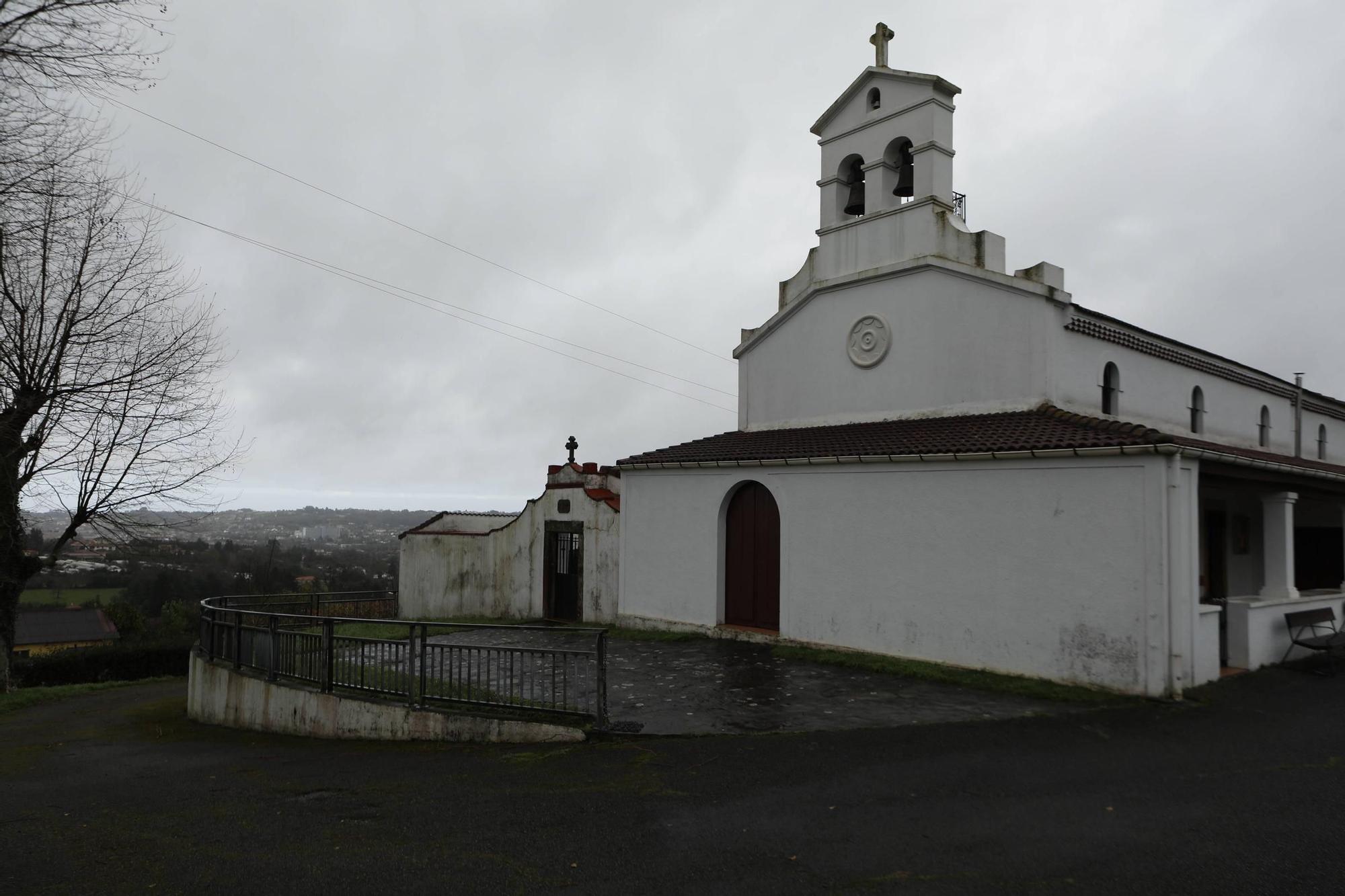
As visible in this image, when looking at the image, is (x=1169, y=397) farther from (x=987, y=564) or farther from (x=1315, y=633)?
(x=987, y=564)

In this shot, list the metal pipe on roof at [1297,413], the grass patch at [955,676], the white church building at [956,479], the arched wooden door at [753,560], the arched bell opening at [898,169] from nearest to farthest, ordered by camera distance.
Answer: the grass patch at [955,676], the white church building at [956,479], the arched wooden door at [753,560], the arched bell opening at [898,169], the metal pipe on roof at [1297,413]

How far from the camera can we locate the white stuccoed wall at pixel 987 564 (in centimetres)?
959

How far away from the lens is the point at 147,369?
57.2 feet

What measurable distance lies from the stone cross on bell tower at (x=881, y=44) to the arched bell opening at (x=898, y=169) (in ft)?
6.15

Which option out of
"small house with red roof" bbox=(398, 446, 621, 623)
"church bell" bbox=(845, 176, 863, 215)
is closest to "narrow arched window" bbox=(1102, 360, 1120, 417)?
"church bell" bbox=(845, 176, 863, 215)

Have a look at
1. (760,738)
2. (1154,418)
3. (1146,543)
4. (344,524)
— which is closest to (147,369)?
(760,738)

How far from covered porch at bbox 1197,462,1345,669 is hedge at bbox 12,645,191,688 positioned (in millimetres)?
25729

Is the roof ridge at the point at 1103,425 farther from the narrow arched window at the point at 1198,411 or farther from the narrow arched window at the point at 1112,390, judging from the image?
the narrow arched window at the point at 1198,411

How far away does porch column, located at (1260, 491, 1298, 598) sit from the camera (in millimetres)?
11961

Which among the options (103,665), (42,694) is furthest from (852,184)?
(103,665)

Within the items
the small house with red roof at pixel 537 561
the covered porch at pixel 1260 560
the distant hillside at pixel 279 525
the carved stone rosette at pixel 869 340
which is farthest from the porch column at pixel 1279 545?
the distant hillside at pixel 279 525

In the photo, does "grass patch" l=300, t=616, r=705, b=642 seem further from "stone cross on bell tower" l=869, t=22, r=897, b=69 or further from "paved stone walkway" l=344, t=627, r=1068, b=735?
"stone cross on bell tower" l=869, t=22, r=897, b=69

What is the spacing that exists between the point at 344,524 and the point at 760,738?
8762cm

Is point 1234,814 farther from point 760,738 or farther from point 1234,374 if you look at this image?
point 1234,374
